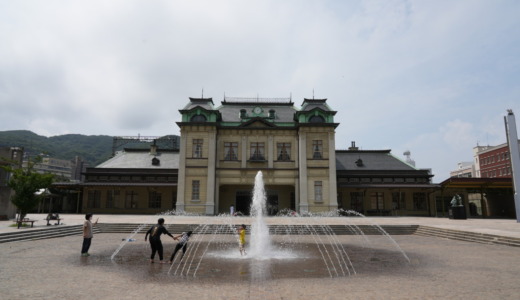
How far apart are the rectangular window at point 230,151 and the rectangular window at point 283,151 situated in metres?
4.95

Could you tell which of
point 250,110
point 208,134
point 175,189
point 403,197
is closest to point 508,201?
point 403,197

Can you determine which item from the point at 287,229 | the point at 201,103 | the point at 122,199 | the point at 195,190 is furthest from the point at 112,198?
the point at 287,229

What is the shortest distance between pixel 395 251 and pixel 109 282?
37.7ft

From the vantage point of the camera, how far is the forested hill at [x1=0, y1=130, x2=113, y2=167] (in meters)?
140

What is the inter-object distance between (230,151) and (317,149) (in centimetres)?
1018

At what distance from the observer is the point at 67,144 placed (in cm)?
16712

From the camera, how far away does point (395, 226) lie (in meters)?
22.9

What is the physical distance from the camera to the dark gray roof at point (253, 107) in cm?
3872

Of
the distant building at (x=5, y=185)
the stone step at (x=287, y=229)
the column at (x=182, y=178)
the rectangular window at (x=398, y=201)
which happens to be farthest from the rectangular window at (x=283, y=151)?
the distant building at (x=5, y=185)

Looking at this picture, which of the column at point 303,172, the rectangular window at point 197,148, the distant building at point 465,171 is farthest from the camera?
the distant building at point 465,171

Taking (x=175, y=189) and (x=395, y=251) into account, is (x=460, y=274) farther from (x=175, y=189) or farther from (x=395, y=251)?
(x=175, y=189)

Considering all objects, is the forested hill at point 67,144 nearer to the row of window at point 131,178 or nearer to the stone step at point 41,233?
the row of window at point 131,178

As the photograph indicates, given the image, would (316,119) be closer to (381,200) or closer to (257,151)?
(257,151)

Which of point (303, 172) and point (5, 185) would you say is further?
point (303, 172)
